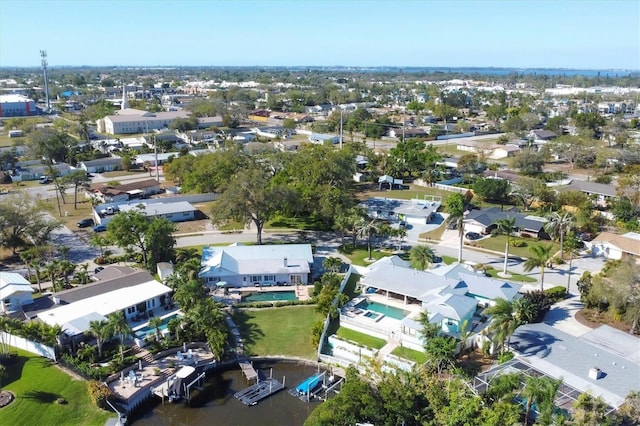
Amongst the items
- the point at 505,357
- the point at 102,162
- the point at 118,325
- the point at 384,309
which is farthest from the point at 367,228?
the point at 102,162

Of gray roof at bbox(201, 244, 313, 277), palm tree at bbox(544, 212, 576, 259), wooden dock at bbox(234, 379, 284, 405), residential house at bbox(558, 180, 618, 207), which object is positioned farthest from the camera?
residential house at bbox(558, 180, 618, 207)

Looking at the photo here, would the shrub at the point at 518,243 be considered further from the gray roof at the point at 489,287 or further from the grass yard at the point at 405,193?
the grass yard at the point at 405,193

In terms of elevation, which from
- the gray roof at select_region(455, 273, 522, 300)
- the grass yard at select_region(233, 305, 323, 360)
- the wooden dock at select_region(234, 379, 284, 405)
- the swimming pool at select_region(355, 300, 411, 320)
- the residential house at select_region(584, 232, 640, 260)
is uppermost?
the residential house at select_region(584, 232, 640, 260)

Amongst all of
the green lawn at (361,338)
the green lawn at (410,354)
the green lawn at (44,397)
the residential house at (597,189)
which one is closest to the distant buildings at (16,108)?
the green lawn at (44,397)

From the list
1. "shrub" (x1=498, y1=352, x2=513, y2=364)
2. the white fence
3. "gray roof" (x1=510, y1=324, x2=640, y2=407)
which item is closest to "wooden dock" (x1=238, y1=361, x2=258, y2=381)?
the white fence

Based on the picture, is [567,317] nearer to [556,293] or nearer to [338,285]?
[556,293]

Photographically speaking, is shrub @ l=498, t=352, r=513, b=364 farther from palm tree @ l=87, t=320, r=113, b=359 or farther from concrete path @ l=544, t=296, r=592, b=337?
palm tree @ l=87, t=320, r=113, b=359

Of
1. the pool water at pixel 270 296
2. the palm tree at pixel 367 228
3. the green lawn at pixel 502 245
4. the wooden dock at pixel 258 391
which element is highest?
the palm tree at pixel 367 228
